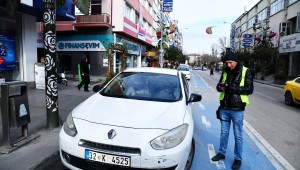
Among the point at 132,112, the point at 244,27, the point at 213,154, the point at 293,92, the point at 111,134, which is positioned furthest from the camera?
the point at 244,27

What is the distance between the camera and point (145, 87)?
4.63m

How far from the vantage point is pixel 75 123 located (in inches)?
133

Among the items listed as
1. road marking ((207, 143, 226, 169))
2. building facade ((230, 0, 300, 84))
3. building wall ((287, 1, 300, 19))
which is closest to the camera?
road marking ((207, 143, 226, 169))

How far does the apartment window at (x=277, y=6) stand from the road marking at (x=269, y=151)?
36.9 m

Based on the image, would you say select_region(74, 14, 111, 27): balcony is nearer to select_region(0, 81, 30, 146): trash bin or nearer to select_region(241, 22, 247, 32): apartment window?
select_region(0, 81, 30, 146): trash bin

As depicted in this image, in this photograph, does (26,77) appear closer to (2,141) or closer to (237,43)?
(2,141)

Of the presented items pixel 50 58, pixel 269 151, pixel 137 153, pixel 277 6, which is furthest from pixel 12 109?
pixel 277 6

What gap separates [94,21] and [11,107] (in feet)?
64.9

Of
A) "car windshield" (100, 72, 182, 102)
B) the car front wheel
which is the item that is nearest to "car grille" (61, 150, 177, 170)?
"car windshield" (100, 72, 182, 102)

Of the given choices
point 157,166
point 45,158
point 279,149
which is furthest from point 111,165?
point 279,149

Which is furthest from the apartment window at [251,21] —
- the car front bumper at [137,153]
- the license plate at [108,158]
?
the license plate at [108,158]

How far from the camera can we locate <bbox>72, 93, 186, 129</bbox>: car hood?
3.31m

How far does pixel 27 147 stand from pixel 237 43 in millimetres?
74677

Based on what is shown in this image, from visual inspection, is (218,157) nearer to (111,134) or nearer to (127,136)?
(127,136)
